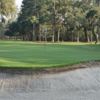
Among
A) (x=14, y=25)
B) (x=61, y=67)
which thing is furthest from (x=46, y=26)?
(x=61, y=67)

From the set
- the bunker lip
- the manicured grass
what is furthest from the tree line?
the bunker lip

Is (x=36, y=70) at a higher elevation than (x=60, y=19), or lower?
lower

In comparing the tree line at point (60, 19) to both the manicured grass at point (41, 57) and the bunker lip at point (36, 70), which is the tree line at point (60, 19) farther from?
the bunker lip at point (36, 70)

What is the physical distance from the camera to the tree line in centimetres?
7906

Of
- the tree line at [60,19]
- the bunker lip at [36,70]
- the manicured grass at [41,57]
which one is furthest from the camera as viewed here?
the tree line at [60,19]

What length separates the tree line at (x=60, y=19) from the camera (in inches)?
3113

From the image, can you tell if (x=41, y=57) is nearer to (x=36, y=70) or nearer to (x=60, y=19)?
(x=36, y=70)

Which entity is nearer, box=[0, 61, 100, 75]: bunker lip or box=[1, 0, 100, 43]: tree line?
box=[0, 61, 100, 75]: bunker lip

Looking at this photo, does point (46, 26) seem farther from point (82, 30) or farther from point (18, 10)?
point (18, 10)

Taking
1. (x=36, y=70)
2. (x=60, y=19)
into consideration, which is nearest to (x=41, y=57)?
(x=36, y=70)

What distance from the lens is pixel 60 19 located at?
8119cm

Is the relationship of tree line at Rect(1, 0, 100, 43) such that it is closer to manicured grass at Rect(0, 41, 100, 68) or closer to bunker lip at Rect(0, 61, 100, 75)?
manicured grass at Rect(0, 41, 100, 68)

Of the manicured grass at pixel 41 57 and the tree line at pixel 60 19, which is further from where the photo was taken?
the tree line at pixel 60 19

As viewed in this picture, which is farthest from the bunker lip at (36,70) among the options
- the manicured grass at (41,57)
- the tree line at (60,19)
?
the tree line at (60,19)
